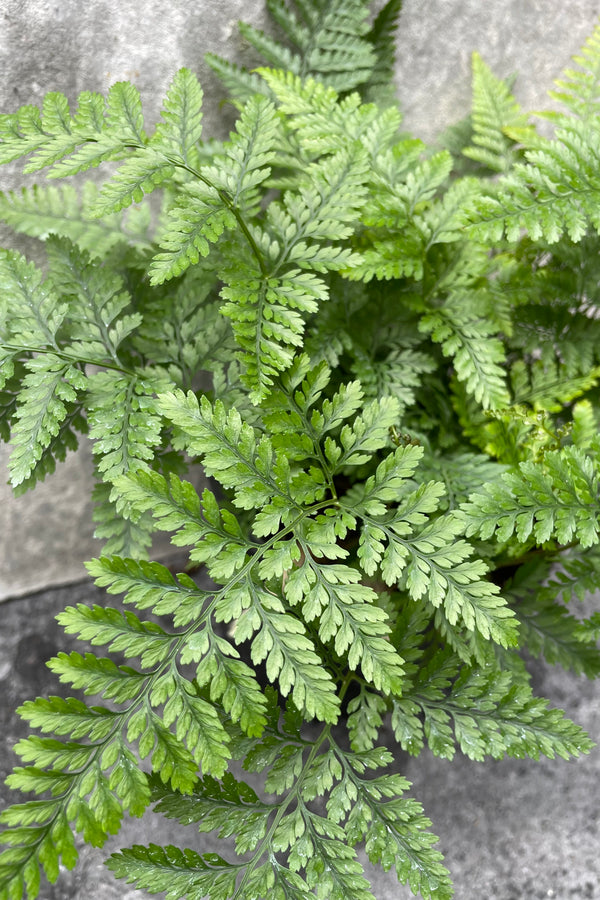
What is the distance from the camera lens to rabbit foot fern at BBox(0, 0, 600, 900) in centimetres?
104

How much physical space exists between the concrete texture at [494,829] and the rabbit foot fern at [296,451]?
181 mm

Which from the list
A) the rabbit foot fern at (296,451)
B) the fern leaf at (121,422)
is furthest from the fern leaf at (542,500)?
the fern leaf at (121,422)

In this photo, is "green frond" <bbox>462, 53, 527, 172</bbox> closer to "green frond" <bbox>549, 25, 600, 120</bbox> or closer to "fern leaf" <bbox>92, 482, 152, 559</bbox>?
"green frond" <bbox>549, 25, 600, 120</bbox>

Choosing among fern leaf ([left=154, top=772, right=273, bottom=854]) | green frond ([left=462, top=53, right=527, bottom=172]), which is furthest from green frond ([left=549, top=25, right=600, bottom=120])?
fern leaf ([left=154, top=772, right=273, bottom=854])

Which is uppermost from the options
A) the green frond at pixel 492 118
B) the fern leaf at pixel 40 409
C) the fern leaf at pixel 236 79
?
the green frond at pixel 492 118

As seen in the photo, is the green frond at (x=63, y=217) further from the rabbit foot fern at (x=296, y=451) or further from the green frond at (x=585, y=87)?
the green frond at (x=585, y=87)

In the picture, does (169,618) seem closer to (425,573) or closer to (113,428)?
(113,428)

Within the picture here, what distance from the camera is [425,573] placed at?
1149 millimetres

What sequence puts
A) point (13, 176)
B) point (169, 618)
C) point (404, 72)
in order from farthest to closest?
point (169, 618) → point (404, 72) → point (13, 176)

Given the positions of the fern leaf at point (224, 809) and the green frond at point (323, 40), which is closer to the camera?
the fern leaf at point (224, 809)

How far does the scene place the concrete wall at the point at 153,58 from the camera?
132 centimetres

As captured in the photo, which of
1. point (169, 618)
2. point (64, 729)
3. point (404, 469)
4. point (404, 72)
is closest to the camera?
point (64, 729)

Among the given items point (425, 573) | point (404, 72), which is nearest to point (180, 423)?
point (425, 573)

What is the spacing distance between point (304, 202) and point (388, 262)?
0.20 metres
